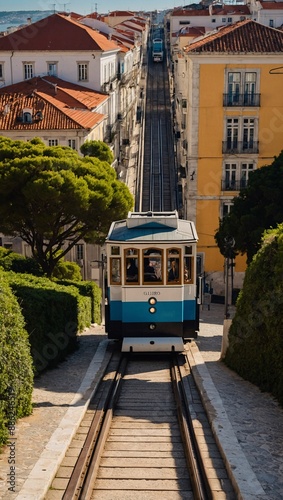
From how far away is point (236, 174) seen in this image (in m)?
41.0

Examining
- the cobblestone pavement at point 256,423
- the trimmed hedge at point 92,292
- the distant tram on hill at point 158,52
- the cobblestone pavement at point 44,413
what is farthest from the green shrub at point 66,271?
the distant tram on hill at point 158,52

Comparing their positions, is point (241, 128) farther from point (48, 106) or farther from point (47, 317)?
point (47, 317)

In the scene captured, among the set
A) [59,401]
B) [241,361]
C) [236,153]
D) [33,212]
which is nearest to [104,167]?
[33,212]

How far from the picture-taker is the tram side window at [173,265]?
18.6m

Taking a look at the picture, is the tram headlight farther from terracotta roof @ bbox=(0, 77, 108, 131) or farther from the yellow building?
the yellow building

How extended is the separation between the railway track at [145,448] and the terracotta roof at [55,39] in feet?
128

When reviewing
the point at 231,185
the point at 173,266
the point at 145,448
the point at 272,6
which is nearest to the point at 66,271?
the point at 231,185

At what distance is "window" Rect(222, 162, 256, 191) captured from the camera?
40.8 metres

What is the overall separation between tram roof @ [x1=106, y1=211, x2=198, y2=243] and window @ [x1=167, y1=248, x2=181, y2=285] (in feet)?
0.92

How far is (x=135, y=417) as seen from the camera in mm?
13867

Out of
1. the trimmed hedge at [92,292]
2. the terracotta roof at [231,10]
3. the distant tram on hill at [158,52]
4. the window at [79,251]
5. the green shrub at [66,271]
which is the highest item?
the terracotta roof at [231,10]

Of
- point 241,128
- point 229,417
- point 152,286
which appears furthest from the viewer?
point 241,128

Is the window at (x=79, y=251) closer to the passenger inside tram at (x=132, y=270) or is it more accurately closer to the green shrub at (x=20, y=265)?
the green shrub at (x=20, y=265)

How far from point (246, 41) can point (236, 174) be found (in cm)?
661
